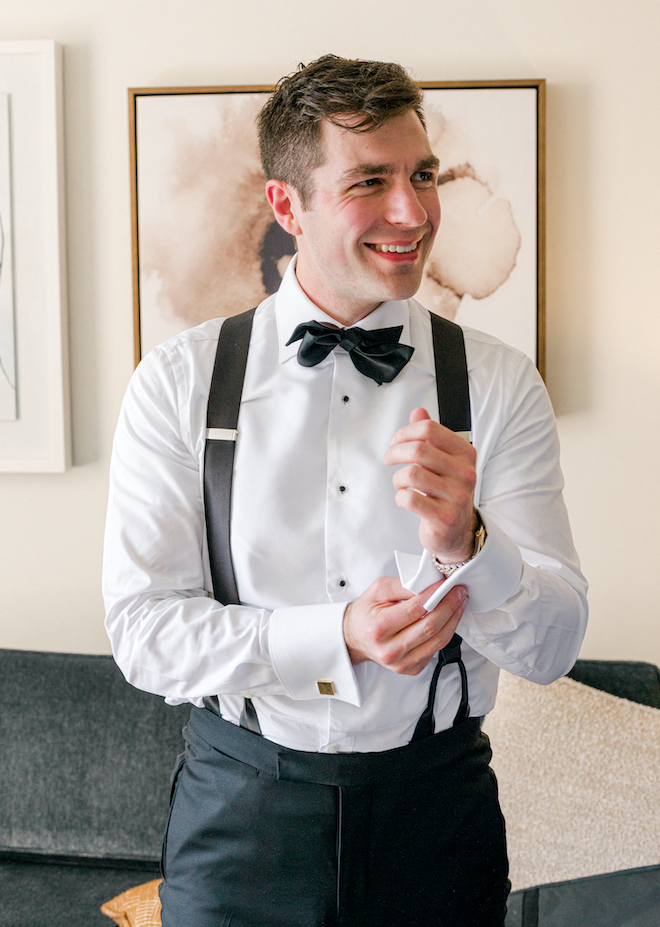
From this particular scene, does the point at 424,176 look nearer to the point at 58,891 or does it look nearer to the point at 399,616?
the point at 399,616

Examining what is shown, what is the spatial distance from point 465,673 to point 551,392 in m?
1.28

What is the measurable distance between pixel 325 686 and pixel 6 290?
1.78 metres

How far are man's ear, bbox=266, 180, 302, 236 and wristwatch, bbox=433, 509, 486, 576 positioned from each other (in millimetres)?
595

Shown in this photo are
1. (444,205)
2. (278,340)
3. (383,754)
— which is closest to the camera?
(383,754)

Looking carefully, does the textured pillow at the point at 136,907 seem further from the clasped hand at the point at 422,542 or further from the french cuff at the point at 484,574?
the french cuff at the point at 484,574

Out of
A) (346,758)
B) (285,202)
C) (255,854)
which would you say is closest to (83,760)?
(255,854)

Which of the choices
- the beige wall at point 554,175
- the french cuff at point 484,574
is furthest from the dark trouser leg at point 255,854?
the beige wall at point 554,175

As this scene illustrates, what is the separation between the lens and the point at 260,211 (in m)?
2.29

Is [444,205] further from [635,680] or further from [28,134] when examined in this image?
[635,680]

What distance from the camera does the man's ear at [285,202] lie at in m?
1.26

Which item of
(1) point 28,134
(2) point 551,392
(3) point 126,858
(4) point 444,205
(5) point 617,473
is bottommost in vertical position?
(3) point 126,858

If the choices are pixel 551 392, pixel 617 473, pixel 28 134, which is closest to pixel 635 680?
pixel 617 473

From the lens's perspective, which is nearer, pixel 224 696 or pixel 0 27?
pixel 224 696

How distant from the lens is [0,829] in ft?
7.09
